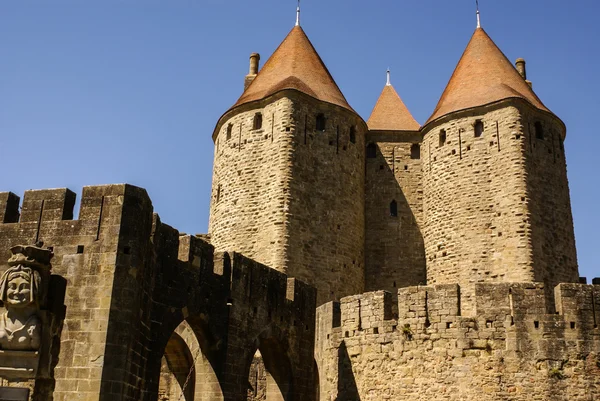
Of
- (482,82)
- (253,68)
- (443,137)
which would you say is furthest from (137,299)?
(253,68)

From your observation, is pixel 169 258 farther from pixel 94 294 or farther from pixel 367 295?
pixel 367 295

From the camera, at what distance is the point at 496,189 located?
25.6 meters

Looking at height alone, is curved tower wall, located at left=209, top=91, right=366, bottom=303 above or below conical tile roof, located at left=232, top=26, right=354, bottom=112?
below

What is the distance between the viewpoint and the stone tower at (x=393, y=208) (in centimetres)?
2767

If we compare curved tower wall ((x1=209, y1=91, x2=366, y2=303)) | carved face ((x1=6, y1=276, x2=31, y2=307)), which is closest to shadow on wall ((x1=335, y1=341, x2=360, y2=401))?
curved tower wall ((x1=209, y1=91, x2=366, y2=303))

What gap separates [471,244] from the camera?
25359 millimetres

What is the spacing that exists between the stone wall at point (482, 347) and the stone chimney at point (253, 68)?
16730mm

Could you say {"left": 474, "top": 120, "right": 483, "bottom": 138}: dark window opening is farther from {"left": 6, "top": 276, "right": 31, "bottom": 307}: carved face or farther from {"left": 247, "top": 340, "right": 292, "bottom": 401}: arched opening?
{"left": 6, "top": 276, "right": 31, "bottom": 307}: carved face

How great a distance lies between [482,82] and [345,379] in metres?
14.7

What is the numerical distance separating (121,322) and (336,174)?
1660 cm

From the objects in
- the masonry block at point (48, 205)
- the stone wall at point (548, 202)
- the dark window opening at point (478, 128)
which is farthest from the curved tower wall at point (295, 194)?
the masonry block at point (48, 205)

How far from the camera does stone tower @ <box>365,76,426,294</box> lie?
2767cm

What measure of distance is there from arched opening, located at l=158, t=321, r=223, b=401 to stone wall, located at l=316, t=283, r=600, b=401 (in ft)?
11.9

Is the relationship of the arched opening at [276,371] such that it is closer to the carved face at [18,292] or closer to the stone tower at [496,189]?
the carved face at [18,292]
